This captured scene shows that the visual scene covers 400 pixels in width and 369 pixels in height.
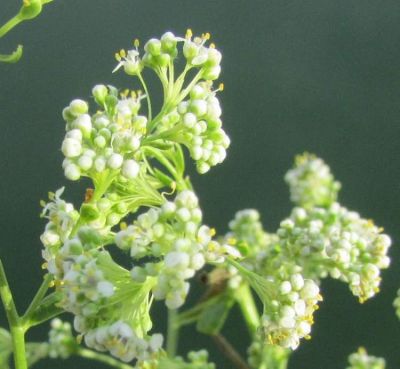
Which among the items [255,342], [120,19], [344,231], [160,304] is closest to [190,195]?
[344,231]

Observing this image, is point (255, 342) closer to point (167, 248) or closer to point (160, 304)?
point (167, 248)

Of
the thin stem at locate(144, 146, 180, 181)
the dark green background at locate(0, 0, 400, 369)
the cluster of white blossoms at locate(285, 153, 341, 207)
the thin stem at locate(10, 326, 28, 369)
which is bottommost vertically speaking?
the thin stem at locate(10, 326, 28, 369)

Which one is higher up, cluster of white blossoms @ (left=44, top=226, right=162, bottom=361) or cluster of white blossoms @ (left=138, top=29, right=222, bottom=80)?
cluster of white blossoms @ (left=138, top=29, right=222, bottom=80)

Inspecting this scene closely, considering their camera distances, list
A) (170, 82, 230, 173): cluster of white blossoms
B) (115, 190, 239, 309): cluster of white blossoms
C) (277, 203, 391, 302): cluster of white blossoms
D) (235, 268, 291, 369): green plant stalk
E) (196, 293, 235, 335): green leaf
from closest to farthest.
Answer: (115, 190, 239, 309): cluster of white blossoms → (170, 82, 230, 173): cluster of white blossoms → (277, 203, 391, 302): cluster of white blossoms → (235, 268, 291, 369): green plant stalk → (196, 293, 235, 335): green leaf

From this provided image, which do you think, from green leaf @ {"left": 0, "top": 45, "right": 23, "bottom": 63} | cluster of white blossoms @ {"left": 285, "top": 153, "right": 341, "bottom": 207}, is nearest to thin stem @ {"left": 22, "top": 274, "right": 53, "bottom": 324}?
green leaf @ {"left": 0, "top": 45, "right": 23, "bottom": 63}

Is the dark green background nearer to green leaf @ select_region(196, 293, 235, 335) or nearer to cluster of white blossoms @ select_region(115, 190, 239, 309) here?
green leaf @ select_region(196, 293, 235, 335)

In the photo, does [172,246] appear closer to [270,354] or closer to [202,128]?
[202,128]
